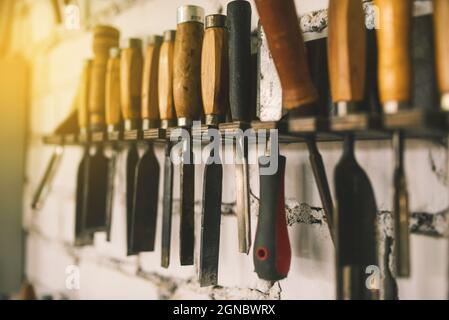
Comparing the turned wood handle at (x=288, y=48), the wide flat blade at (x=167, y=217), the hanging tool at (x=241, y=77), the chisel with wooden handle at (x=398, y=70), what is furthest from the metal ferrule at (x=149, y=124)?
the chisel with wooden handle at (x=398, y=70)

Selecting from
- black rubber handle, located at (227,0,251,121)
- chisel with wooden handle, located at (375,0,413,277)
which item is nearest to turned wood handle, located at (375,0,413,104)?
chisel with wooden handle, located at (375,0,413,277)

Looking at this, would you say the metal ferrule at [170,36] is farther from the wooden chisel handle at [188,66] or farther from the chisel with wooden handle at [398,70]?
the chisel with wooden handle at [398,70]

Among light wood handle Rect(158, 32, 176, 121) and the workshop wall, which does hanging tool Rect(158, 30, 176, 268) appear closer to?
light wood handle Rect(158, 32, 176, 121)

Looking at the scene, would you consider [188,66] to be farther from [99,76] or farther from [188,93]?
[99,76]

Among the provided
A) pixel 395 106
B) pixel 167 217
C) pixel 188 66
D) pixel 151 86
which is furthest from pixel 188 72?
pixel 395 106

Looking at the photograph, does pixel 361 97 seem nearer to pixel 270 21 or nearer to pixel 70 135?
pixel 270 21

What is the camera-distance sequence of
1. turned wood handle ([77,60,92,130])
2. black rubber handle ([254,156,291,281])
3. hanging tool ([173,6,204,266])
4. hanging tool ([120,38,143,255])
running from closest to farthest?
1. black rubber handle ([254,156,291,281])
2. hanging tool ([173,6,204,266])
3. hanging tool ([120,38,143,255])
4. turned wood handle ([77,60,92,130])

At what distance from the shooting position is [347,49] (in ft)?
1.65

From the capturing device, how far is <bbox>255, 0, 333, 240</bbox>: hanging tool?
0.53 m

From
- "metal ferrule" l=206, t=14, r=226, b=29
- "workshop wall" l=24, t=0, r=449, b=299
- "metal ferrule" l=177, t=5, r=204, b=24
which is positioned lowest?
"workshop wall" l=24, t=0, r=449, b=299

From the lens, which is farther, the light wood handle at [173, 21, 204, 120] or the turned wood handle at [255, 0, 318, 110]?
the light wood handle at [173, 21, 204, 120]

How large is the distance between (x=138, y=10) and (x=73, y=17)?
0.38 metres

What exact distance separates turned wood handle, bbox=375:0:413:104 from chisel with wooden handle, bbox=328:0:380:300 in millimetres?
37
